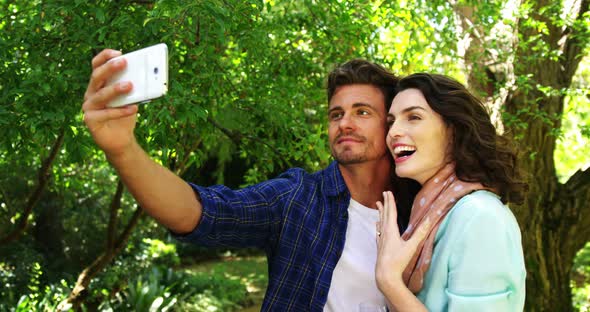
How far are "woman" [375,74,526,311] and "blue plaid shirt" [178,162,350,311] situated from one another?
1.00 ft

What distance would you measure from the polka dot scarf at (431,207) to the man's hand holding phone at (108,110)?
34.7 inches

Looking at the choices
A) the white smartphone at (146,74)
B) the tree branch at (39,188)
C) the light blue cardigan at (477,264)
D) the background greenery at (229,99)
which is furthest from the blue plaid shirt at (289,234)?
the tree branch at (39,188)

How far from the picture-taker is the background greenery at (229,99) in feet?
9.57

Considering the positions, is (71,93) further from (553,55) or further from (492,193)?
(553,55)

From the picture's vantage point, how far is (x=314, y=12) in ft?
13.6

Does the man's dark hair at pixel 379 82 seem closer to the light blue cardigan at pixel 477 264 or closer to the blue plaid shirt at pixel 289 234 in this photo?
the blue plaid shirt at pixel 289 234

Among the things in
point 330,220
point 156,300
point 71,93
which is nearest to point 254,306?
point 156,300

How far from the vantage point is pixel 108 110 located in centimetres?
141

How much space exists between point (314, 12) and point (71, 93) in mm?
1811

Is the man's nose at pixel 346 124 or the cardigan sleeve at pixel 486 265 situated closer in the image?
the cardigan sleeve at pixel 486 265

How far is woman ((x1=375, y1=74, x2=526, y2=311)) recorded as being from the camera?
1.60 meters

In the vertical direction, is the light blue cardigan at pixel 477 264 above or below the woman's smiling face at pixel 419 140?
below

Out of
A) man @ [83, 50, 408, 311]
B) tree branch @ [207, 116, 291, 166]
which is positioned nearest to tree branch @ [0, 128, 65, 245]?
tree branch @ [207, 116, 291, 166]

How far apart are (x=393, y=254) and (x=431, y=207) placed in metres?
0.22
